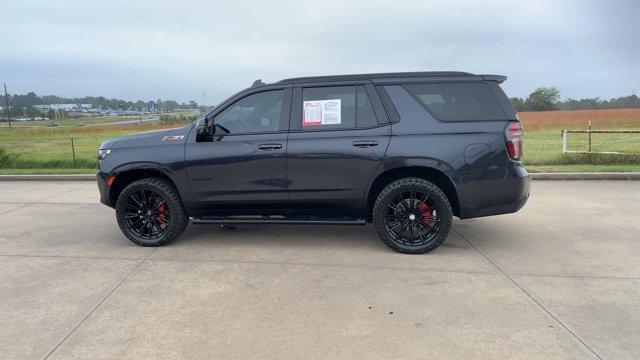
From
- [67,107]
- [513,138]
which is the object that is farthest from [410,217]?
[67,107]

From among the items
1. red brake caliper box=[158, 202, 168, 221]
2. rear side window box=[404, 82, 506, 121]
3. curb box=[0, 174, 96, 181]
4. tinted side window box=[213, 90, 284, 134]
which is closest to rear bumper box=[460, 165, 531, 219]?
rear side window box=[404, 82, 506, 121]

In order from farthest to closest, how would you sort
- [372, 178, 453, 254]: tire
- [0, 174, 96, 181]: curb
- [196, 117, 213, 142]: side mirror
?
[0, 174, 96, 181]: curb, [196, 117, 213, 142]: side mirror, [372, 178, 453, 254]: tire

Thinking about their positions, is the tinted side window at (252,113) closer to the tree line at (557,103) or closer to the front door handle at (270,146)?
the front door handle at (270,146)

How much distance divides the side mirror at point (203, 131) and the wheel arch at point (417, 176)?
6.17ft

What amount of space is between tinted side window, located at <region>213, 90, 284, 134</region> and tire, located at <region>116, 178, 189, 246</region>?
3.32 ft

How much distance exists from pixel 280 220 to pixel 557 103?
63926 millimetres

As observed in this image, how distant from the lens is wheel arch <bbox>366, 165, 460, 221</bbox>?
4.99m

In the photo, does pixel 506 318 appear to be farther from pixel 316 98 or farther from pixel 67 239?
pixel 67 239

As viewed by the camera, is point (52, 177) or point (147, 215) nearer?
point (147, 215)

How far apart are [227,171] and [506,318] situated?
3.14 meters

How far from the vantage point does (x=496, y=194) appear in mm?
4840

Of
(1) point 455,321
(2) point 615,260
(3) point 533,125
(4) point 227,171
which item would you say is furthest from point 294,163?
(3) point 533,125

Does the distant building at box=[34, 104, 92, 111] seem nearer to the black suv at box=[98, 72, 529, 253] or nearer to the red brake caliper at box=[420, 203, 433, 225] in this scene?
the black suv at box=[98, 72, 529, 253]

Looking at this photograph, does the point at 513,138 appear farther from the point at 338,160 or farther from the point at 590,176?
the point at 590,176
